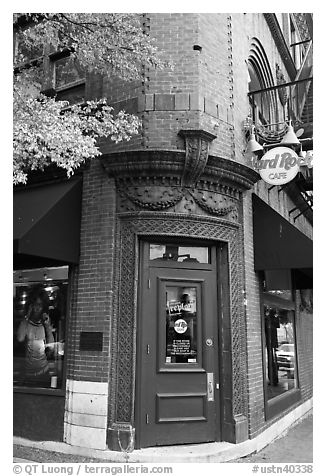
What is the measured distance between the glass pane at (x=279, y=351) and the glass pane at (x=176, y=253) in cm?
220

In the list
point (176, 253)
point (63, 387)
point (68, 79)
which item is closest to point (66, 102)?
point (68, 79)

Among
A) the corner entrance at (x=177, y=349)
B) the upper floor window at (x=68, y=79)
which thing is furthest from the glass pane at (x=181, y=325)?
the upper floor window at (x=68, y=79)

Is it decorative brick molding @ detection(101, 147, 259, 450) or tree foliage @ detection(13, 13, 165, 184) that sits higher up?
tree foliage @ detection(13, 13, 165, 184)

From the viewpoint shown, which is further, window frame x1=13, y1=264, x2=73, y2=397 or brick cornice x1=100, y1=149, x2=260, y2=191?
window frame x1=13, y1=264, x2=73, y2=397

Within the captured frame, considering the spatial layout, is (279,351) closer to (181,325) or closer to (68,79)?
(181,325)

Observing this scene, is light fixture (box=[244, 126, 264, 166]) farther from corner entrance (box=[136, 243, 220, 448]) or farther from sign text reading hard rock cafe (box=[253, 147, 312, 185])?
corner entrance (box=[136, 243, 220, 448])

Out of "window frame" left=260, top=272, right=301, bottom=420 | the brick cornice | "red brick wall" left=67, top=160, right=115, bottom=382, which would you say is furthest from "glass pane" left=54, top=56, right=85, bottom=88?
"window frame" left=260, top=272, right=301, bottom=420

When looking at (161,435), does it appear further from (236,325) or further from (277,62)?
(277,62)

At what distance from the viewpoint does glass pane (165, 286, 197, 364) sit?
6.95m

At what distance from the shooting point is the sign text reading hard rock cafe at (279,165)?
311 inches

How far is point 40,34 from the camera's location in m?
6.64

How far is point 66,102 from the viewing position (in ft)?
21.8

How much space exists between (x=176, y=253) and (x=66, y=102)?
9.41 feet

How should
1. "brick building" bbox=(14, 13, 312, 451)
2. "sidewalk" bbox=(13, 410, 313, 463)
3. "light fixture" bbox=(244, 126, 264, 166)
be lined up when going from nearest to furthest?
→ "sidewalk" bbox=(13, 410, 313, 463) < "brick building" bbox=(14, 13, 312, 451) < "light fixture" bbox=(244, 126, 264, 166)
